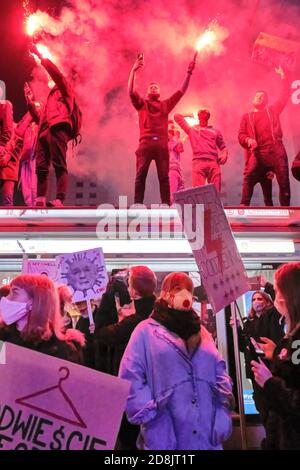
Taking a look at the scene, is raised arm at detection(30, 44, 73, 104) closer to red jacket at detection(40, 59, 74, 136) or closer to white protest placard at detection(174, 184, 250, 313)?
red jacket at detection(40, 59, 74, 136)

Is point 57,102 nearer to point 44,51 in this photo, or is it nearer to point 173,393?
point 44,51

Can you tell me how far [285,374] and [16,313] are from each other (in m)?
2.27

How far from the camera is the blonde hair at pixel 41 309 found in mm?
3252

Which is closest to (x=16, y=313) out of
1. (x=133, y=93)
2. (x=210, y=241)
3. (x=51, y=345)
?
(x=51, y=345)

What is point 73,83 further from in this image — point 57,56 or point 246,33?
point 246,33

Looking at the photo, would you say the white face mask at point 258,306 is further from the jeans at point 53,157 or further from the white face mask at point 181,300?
the jeans at point 53,157

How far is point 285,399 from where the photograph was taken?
10.6 ft

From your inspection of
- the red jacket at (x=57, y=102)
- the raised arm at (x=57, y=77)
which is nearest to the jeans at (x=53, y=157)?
the red jacket at (x=57, y=102)

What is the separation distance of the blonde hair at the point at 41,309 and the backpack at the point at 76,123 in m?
1.96

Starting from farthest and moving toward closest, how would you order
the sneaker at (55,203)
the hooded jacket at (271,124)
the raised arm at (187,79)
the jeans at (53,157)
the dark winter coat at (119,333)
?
the raised arm at (187,79) → the hooded jacket at (271,124) → the jeans at (53,157) → the sneaker at (55,203) → the dark winter coat at (119,333)

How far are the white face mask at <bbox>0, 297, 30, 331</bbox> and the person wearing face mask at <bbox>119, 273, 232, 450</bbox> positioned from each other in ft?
2.90

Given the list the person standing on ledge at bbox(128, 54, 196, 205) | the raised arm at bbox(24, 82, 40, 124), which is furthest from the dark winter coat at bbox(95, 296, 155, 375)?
the raised arm at bbox(24, 82, 40, 124)
